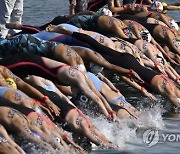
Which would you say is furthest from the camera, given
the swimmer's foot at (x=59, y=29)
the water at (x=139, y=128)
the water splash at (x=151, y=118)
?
the swimmer's foot at (x=59, y=29)

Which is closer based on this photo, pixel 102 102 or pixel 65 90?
pixel 102 102

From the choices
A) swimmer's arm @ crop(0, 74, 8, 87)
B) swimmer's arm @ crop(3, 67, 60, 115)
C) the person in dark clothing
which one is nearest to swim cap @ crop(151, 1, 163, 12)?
the person in dark clothing

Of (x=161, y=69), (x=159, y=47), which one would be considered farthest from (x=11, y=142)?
(x=159, y=47)

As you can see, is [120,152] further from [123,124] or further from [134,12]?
[134,12]

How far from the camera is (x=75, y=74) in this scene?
31.8 ft

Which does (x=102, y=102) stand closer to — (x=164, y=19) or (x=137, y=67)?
(x=137, y=67)

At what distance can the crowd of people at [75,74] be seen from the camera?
8.30 meters

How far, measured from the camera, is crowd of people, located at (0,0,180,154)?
8305 millimetres

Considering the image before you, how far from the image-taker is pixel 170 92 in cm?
1184

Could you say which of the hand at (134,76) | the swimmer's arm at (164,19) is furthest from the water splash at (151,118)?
the swimmer's arm at (164,19)

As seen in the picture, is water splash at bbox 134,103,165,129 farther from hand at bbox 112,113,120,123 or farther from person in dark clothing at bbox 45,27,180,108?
hand at bbox 112,113,120,123

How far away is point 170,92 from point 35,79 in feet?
9.22

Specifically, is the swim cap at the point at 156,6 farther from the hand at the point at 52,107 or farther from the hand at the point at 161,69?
the hand at the point at 52,107

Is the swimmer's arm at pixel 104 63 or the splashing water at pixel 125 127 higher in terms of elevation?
the swimmer's arm at pixel 104 63
